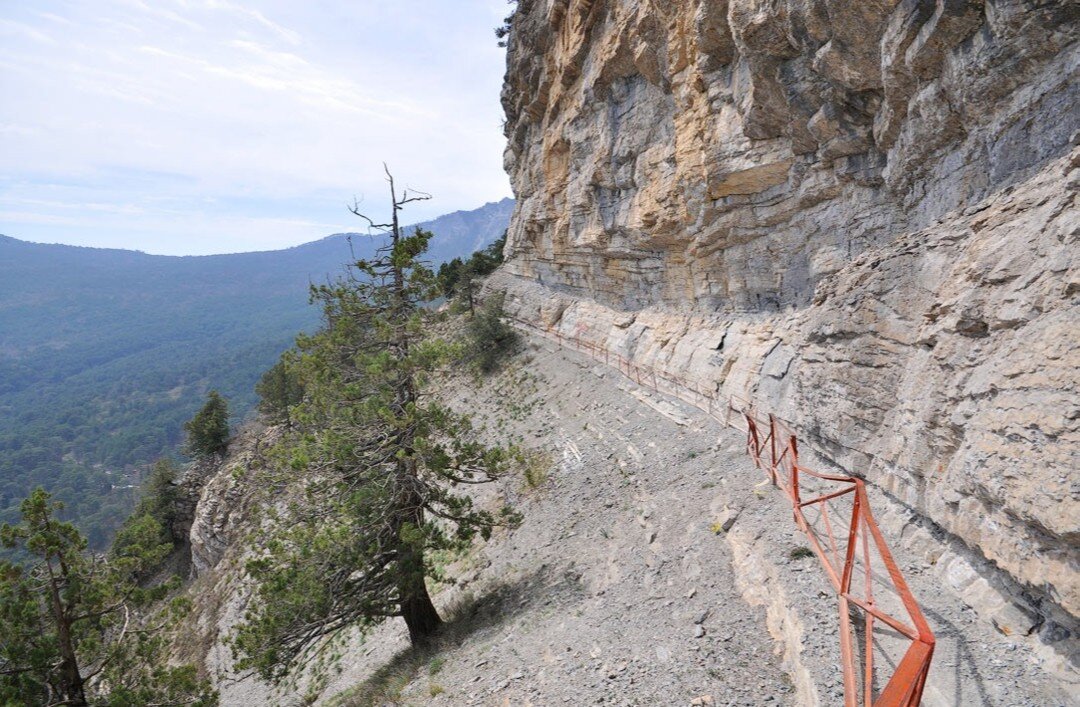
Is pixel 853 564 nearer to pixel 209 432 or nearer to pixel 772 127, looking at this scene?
pixel 772 127

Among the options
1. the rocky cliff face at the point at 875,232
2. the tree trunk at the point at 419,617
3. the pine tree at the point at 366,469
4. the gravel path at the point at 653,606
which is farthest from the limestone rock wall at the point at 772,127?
the tree trunk at the point at 419,617

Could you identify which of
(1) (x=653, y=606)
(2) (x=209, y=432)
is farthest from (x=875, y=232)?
(2) (x=209, y=432)

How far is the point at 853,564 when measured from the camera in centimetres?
558

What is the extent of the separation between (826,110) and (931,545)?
33.3 ft

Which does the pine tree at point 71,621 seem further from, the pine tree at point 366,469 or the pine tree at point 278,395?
the pine tree at point 278,395

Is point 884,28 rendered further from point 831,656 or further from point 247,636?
point 247,636

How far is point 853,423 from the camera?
7766 mm

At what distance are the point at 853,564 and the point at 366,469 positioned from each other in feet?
25.6

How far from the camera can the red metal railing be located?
10.7 ft

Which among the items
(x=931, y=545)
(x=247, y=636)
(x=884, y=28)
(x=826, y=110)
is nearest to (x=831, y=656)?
Result: (x=931, y=545)

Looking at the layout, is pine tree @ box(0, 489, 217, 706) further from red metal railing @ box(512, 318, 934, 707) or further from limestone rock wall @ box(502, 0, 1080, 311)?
limestone rock wall @ box(502, 0, 1080, 311)

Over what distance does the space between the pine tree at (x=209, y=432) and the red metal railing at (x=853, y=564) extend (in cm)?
3618

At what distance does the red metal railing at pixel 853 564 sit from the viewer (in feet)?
10.7

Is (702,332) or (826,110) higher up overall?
(826,110)
